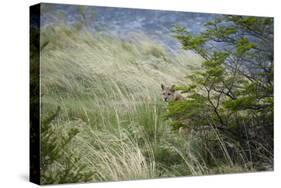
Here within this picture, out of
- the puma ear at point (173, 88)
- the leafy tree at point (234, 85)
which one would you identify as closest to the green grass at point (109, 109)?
the puma ear at point (173, 88)

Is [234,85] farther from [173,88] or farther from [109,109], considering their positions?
[109,109]

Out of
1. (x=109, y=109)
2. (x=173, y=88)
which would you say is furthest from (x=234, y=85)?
(x=109, y=109)

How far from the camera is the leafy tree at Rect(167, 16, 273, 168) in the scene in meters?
10.7

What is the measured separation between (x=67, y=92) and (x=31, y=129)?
764 millimetres

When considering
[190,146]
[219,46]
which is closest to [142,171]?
[190,146]

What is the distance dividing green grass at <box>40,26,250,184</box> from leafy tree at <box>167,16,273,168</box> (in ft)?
0.83

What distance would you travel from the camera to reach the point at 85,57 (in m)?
9.77

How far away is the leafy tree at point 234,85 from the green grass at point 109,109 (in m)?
0.25

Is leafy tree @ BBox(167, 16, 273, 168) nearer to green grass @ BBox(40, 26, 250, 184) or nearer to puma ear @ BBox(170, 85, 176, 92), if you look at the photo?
puma ear @ BBox(170, 85, 176, 92)

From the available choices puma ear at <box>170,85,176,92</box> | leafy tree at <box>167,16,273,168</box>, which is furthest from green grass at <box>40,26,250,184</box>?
leafy tree at <box>167,16,273,168</box>

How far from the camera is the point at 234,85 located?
1104 centimetres

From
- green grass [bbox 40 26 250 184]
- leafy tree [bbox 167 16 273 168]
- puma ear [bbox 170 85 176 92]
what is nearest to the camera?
green grass [bbox 40 26 250 184]

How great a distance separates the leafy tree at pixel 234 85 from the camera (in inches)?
422

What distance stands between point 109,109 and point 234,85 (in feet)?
7.56
